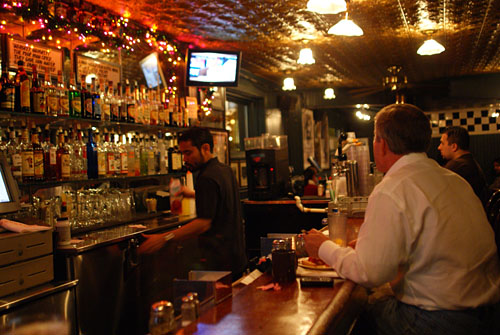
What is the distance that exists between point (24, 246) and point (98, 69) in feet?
7.50

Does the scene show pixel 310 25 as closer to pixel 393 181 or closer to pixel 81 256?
pixel 81 256

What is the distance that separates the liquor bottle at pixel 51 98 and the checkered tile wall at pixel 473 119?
9259mm

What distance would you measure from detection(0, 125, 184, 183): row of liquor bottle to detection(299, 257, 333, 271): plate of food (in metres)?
2.17

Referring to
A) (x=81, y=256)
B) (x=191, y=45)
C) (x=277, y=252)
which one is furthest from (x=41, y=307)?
(x=191, y=45)

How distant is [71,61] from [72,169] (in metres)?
1.09

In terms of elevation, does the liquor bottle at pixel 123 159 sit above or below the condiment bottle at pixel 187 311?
above

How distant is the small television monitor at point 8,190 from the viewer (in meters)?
2.97

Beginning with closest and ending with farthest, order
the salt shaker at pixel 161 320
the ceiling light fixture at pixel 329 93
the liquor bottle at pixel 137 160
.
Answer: the salt shaker at pixel 161 320, the liquor bottle at pixel 137 160, the ceiling light fixture at pixel 329 93

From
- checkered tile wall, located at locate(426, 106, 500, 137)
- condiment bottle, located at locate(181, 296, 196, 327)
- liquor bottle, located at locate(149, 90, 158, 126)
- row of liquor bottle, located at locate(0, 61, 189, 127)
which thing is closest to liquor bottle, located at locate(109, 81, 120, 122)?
row of liquor bottle, located at locate(0, 61, 189, 127)

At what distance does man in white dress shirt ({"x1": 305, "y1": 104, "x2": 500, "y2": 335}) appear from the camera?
1.67 meters

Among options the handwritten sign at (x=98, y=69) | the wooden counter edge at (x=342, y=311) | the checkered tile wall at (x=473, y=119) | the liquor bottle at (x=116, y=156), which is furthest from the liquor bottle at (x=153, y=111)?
the checkered tile wall at (x=473, y=119)

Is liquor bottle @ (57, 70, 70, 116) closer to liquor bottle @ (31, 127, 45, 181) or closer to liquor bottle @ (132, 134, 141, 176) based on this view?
liquor bottle @ (31, 127, 45, 181)

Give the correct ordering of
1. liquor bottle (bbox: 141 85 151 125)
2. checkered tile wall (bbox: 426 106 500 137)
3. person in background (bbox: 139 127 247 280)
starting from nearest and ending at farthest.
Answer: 1. person in background (bbox: 139 127 247 280)
2. liquor bottle (bbox: 141 85 151 125)
3. checkered tile wall (bbox: 426 106 500 137)

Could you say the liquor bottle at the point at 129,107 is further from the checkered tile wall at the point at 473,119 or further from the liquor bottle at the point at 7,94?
the checkered tile wall at the point at 473,119
